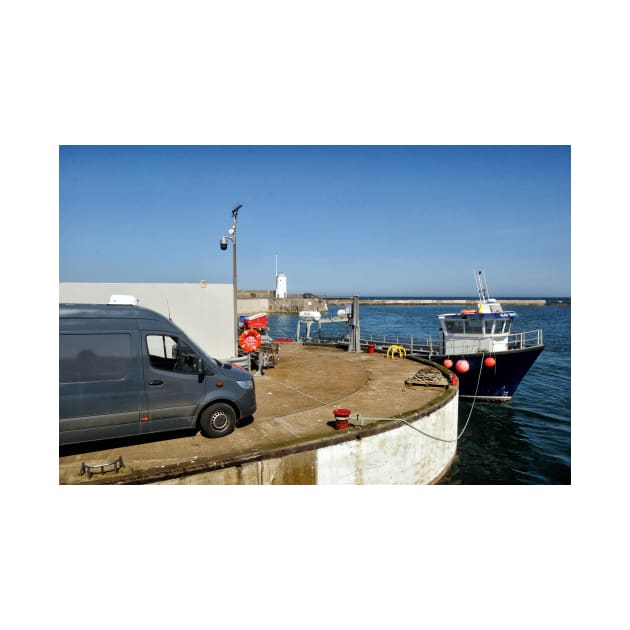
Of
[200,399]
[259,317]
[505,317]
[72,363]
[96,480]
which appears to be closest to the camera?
[96,480]

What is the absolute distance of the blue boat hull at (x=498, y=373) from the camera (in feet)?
66.4

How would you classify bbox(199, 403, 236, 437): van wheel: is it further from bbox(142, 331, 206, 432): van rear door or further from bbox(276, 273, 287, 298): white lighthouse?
bbox(276, 273, 287, 298): white lighthouse

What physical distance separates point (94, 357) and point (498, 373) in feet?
66.9

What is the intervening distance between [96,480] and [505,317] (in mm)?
20941

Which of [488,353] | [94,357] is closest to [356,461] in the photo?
[94,357]

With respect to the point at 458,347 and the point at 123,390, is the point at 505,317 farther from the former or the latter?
the point at 123,390

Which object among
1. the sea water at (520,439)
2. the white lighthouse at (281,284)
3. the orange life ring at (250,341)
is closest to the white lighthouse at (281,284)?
the white lighthouse at (281,284)

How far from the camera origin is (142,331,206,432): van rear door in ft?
21.3

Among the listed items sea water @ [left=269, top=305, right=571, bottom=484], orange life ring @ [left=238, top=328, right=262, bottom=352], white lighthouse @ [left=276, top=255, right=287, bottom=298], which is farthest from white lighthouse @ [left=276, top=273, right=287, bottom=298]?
orange life ring @ [left=238, top=328, right=262, bottom=352]

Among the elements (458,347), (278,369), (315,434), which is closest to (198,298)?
(278,369)

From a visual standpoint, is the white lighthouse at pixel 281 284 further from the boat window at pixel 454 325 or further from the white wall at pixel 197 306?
the white wall at pixel 197 306

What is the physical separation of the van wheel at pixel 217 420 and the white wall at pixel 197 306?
4829 millimetres

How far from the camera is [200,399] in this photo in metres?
7.02

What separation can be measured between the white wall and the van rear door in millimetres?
4565
